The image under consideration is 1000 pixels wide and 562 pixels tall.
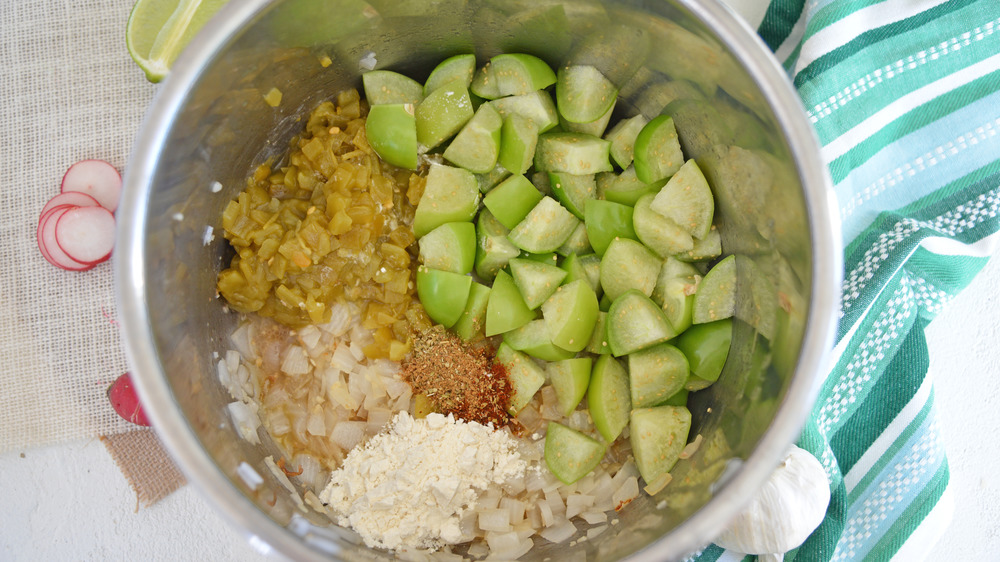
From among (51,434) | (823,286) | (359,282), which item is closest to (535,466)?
(359,282)

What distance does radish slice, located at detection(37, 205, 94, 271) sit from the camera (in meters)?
1.43

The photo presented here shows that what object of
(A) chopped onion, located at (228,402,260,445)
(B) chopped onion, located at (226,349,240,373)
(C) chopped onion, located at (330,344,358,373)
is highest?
(C) chopped onion, located at (330,344,358,373)

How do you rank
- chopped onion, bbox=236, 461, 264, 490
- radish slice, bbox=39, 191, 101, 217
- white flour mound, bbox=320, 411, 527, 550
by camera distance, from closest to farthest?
chopped onion, bbox=236, 461, 264, 490, white flour mound, bbox=320, 411, 527, 550, radish slice, bbox=39, 191, 101, 217

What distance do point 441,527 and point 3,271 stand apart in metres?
1.18

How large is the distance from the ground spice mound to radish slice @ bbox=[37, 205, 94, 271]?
2.62 ft

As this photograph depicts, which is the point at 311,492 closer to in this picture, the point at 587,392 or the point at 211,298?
the point at 211,298

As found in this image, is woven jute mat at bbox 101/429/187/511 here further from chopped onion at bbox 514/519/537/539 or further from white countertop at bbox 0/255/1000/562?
chopped onion at bbox 514/519/537/539

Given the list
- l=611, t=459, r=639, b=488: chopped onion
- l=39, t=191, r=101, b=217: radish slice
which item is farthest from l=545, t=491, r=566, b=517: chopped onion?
l=39, t=191, r=101, b=217: radish slice

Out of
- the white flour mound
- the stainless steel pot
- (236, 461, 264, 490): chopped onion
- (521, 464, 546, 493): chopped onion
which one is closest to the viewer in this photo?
the stainless steel pot

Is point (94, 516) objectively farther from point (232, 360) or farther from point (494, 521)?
point (494, 521)

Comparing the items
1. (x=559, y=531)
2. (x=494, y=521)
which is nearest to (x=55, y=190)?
(x=494, y=521)

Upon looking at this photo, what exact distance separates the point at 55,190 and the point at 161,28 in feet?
1.53

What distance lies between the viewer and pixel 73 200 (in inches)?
57.7

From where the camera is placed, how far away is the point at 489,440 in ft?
4.23
